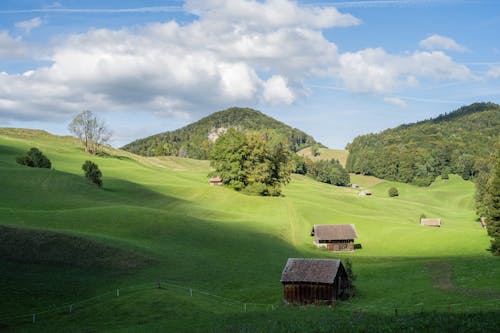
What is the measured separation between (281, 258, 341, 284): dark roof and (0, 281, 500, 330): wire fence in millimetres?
2133

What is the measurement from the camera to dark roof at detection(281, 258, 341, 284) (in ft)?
131

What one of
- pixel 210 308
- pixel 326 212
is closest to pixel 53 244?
pixel 210 308

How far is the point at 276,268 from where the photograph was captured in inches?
2078

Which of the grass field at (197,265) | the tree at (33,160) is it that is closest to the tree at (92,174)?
the grass field at (197,265)

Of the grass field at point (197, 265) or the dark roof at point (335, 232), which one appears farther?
the dark roof at point (335, 232)

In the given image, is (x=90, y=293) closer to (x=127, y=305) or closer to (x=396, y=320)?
(x=127, y=305)

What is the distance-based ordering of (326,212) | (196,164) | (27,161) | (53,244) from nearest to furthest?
1. (53,244)
2. (326,212)
3. (27,161)
4. (196,164)

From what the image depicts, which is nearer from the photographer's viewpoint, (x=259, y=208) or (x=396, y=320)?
(x=396, y=320)

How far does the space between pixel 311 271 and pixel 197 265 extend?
50.7 feet

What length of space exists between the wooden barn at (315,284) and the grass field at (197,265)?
1.31 meters

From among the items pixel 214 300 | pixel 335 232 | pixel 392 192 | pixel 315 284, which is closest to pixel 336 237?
pixel 335 232

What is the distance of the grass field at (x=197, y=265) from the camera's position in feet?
102

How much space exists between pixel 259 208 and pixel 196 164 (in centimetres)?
9439

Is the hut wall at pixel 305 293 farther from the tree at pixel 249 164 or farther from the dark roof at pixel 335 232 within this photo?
the tree at pixel 249 164
